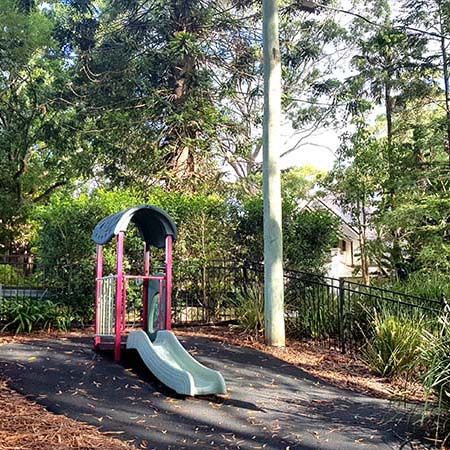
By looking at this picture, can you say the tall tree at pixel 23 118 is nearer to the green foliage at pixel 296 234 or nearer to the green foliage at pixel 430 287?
the green foliage at pixel 296 234

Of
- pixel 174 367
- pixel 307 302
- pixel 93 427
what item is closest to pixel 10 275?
pixel 307 302

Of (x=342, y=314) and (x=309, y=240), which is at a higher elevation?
(x=309, y=240)

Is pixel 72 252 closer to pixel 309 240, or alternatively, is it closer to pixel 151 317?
pixel 151 317

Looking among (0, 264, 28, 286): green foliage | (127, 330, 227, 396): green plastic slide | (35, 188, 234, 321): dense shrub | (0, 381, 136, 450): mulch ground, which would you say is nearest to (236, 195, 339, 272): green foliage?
(35, 188, 234, 321): dense shrub

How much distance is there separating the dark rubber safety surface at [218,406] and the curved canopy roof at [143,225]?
5.17 feet

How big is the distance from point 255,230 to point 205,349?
3.97 metres

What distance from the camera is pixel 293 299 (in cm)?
934

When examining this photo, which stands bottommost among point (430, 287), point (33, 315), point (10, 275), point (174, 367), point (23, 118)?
point (174, 367)

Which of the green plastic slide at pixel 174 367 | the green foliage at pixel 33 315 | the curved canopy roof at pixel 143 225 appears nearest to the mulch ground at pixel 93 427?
the green foliage at pixel 33 315

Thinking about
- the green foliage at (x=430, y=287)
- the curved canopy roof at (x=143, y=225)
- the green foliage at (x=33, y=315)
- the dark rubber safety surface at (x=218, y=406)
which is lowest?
the dark rubber safety surface at (x=218, y=406)

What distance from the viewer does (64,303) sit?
8938mm

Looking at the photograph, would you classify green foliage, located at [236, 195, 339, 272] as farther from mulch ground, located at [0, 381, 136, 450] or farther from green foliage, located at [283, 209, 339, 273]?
mulch ground, located at [0, 381, 136, 450]

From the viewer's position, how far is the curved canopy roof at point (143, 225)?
657 cm

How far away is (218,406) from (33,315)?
15.4 feet
